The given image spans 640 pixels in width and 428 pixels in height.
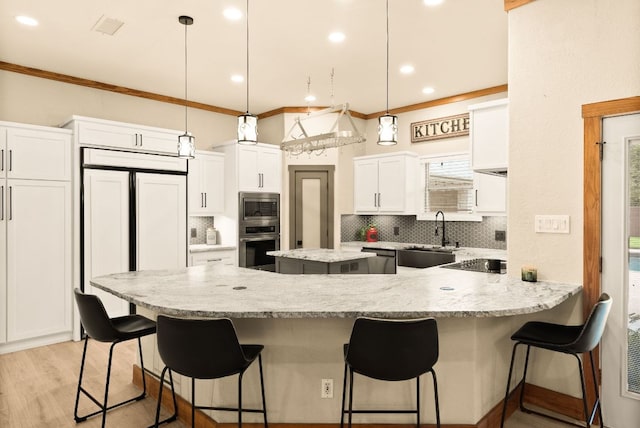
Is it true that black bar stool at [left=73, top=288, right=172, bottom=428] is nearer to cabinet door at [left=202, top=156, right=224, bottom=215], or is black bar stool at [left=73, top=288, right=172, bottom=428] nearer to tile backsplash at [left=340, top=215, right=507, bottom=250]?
cabinet door at [left=202, top=156, right=224, bottom=215]

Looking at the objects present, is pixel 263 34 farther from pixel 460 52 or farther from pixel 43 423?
pixel 43 423

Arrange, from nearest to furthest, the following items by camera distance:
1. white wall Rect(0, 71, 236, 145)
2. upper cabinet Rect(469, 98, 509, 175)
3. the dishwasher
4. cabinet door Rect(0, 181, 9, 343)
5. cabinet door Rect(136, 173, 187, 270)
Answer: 1. upper cabinet Rect(469, 98, 509, 175)
2. cabinet door Rect(0, 181, 9, 343)
3. white wall Rect(0, 71, 236, 145)
4. cabinet door Rect(136, 173, 187, 270)
5. the dishwasher

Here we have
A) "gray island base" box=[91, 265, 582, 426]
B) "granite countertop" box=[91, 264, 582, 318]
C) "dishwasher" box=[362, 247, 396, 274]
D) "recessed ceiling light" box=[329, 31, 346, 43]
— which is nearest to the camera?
"granite countertop" box=[91, 264, 582, 318]

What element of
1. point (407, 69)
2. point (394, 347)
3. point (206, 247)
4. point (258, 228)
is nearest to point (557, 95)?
point (407, 69)

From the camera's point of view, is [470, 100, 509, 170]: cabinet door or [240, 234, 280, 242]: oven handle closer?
[470, 100, 509, 170]: cabinet door

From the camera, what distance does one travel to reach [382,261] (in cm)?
533

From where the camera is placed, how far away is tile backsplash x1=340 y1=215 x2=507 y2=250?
5484 mm

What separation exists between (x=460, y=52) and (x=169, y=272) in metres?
3.50

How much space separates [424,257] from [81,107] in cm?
467

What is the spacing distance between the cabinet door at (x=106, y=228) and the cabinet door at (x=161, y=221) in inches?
6.6

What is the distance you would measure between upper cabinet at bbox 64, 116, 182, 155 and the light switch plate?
4.18 meters

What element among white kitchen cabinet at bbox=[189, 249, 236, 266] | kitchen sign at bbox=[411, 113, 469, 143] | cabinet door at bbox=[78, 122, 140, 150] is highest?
kitchen sign at bbox=[411, 113, 469, 143]

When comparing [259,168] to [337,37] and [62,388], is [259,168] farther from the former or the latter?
[62,388]

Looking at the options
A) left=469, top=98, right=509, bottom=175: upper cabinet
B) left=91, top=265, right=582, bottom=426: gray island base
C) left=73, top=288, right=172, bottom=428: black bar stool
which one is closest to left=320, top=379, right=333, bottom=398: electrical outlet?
left=91, top=265, right=582, bottom=426: gray island base
